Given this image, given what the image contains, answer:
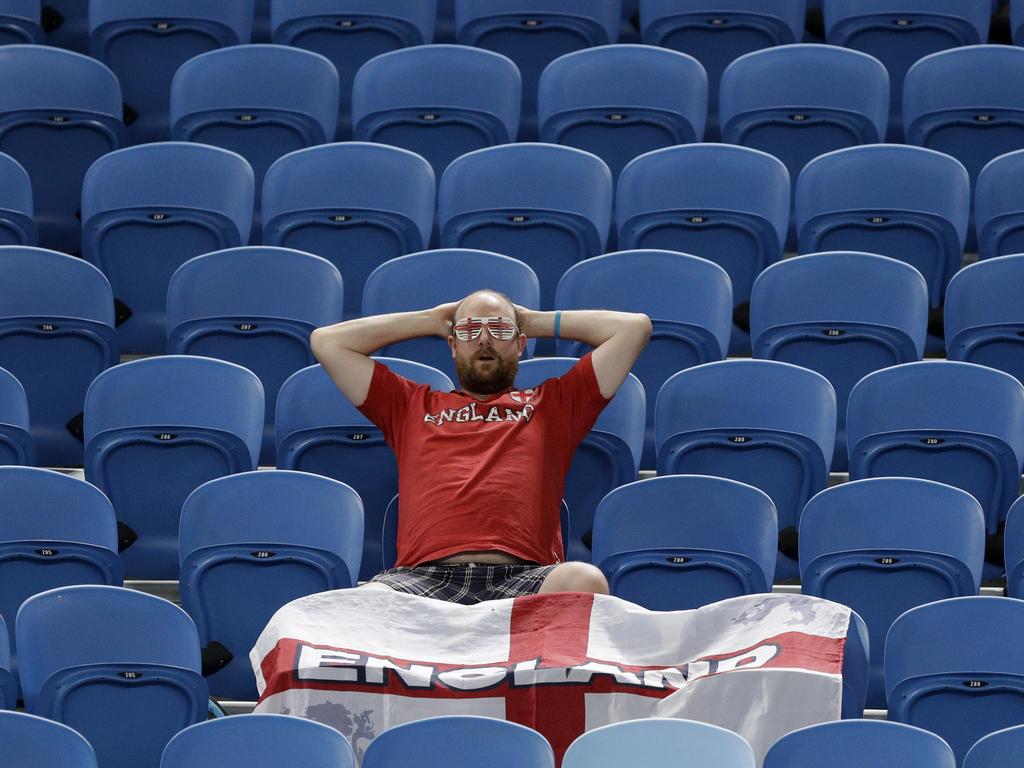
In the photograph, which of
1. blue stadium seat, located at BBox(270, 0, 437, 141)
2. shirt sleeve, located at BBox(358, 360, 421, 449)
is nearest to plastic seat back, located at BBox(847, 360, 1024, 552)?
shirt sleeve, located at BBox(358, 360, 421, 449)

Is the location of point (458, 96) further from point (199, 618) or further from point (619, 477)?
point (199, 618)

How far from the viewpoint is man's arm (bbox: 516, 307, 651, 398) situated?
4.16 metres

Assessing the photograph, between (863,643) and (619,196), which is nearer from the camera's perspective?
(863,643)

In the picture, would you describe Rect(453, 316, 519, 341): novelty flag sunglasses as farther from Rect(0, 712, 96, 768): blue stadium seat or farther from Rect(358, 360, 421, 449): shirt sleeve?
Rect(0, 712, 96, 768): blue stadium seat

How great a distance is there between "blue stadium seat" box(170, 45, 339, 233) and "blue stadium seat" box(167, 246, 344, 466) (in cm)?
80

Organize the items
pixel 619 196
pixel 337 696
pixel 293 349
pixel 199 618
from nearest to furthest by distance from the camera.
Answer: pixel 337 696 < pixel 199 618 < pixel 293 349 < pixel 619 196

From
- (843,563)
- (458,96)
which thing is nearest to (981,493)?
(843,563)

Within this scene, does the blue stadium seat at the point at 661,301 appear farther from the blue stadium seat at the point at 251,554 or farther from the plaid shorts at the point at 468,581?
the blue stadium seat at the point at 251,554

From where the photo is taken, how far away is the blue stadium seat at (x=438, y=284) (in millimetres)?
4562

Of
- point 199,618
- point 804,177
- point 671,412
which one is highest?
point 804,177

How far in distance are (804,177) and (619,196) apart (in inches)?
19.0

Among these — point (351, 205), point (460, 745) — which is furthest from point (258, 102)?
point (460, 745)

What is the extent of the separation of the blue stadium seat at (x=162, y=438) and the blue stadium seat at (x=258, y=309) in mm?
265

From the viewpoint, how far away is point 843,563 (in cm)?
390
